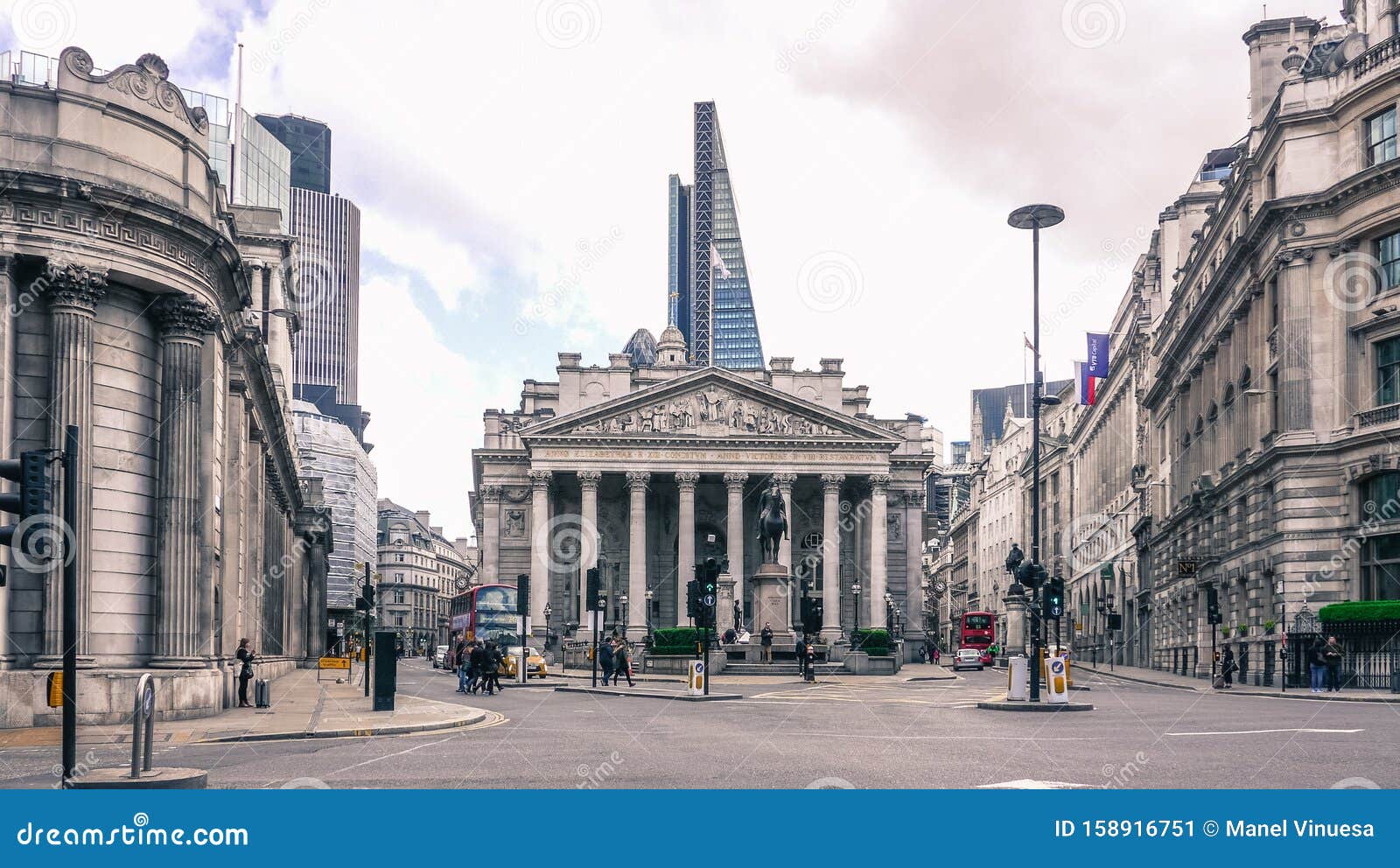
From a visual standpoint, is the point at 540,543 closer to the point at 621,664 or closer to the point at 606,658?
the point at 606,658

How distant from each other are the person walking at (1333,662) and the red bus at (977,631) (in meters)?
48.5

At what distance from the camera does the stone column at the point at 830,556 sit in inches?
3497

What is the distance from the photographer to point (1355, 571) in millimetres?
42250

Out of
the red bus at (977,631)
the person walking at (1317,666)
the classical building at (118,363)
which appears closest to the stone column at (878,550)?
the red bus at (977,631)

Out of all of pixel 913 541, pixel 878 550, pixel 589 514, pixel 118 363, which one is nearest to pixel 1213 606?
pixel 118 363

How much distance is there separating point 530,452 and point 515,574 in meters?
12.0

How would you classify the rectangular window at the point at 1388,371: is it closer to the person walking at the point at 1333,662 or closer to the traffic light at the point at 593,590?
the person walking at the point at 1333,662

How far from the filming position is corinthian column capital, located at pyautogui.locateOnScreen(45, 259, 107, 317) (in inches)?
1033

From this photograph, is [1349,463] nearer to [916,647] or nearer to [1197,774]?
[1197,774]

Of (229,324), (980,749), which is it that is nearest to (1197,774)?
(980,749)

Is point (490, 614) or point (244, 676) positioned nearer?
point (244, 676)

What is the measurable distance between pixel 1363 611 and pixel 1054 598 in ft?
39.7

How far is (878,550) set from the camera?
94.6 meters

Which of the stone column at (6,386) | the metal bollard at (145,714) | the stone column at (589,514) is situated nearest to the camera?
the metal bollard at (145,714)
